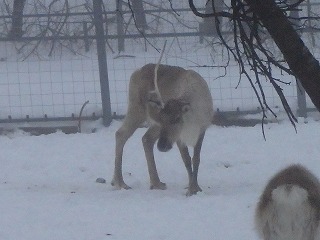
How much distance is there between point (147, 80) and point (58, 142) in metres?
2.30

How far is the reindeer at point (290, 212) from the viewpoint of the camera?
517cm

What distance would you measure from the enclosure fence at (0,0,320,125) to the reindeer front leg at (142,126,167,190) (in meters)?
2.72

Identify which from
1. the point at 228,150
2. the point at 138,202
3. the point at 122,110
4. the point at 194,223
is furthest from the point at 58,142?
the point at 194,223

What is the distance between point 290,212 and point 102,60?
7026 mm

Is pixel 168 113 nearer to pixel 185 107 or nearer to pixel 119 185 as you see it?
pixel 185 107

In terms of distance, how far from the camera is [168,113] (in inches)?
350

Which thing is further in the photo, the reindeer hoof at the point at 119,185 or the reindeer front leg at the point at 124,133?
the reindeer front leg at the point at 124,133

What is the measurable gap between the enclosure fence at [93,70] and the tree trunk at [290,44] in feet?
28.2

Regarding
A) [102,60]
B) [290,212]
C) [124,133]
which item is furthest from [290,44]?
[102,60]

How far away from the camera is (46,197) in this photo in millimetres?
8398

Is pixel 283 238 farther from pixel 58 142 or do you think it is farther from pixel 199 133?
pixel 58 142

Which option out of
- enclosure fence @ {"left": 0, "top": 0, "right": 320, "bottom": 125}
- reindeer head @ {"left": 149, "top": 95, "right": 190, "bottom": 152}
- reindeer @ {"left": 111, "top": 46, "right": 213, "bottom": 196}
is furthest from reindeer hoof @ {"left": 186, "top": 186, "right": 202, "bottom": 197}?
enclosure fence @ {"left": 0, "top": 0, "right": 320, "bottom": 125}

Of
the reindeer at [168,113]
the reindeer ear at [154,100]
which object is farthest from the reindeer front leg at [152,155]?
the reindeer ear at [154,100]

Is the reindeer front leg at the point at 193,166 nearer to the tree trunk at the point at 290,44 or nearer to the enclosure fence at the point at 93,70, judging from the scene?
the enclosure fence at the point at 93,70
